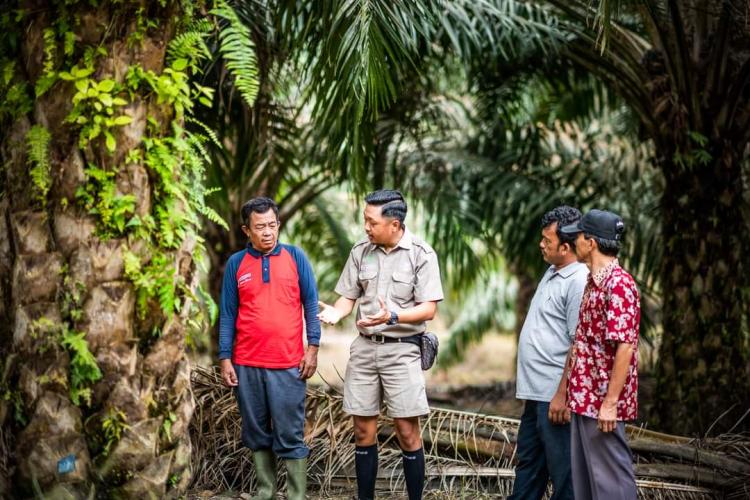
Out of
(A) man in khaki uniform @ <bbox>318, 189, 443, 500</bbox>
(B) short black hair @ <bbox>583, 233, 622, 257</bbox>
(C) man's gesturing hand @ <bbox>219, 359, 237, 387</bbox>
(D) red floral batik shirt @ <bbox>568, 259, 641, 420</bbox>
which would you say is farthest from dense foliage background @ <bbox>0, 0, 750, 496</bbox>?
(D) red floral batik shirt @ <bbox>568, 259, 641, 420</bbox>

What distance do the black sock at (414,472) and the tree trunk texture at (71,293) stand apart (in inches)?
55.0

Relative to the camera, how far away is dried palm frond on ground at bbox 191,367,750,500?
4.97m

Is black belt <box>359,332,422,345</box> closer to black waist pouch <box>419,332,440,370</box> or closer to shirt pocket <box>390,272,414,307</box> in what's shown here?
black waist pouch <box>419,332,440,370</box>

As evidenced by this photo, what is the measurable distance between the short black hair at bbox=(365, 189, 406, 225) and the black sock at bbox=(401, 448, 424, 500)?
134 cm

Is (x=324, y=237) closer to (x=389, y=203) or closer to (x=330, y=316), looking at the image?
(x=389, y=203)

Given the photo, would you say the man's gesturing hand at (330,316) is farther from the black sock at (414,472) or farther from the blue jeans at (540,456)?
the blue jeans at (540,456)

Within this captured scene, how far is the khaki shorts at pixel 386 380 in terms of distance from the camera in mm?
4363

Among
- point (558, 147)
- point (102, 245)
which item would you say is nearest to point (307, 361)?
point (102, 245)

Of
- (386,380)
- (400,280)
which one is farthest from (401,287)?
(386,380)

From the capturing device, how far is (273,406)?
4391 millimetres

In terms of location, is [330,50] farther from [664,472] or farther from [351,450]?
[664,472]

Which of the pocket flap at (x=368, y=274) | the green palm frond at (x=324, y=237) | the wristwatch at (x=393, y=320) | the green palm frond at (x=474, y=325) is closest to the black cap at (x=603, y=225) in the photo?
the wristwatch at (x=393, y=320)

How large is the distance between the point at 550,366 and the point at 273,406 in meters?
1.56

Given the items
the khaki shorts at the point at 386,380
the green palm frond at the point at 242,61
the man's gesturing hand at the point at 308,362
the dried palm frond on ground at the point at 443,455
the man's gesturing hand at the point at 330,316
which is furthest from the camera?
the dried palm frond on ground at the point at 443,455
